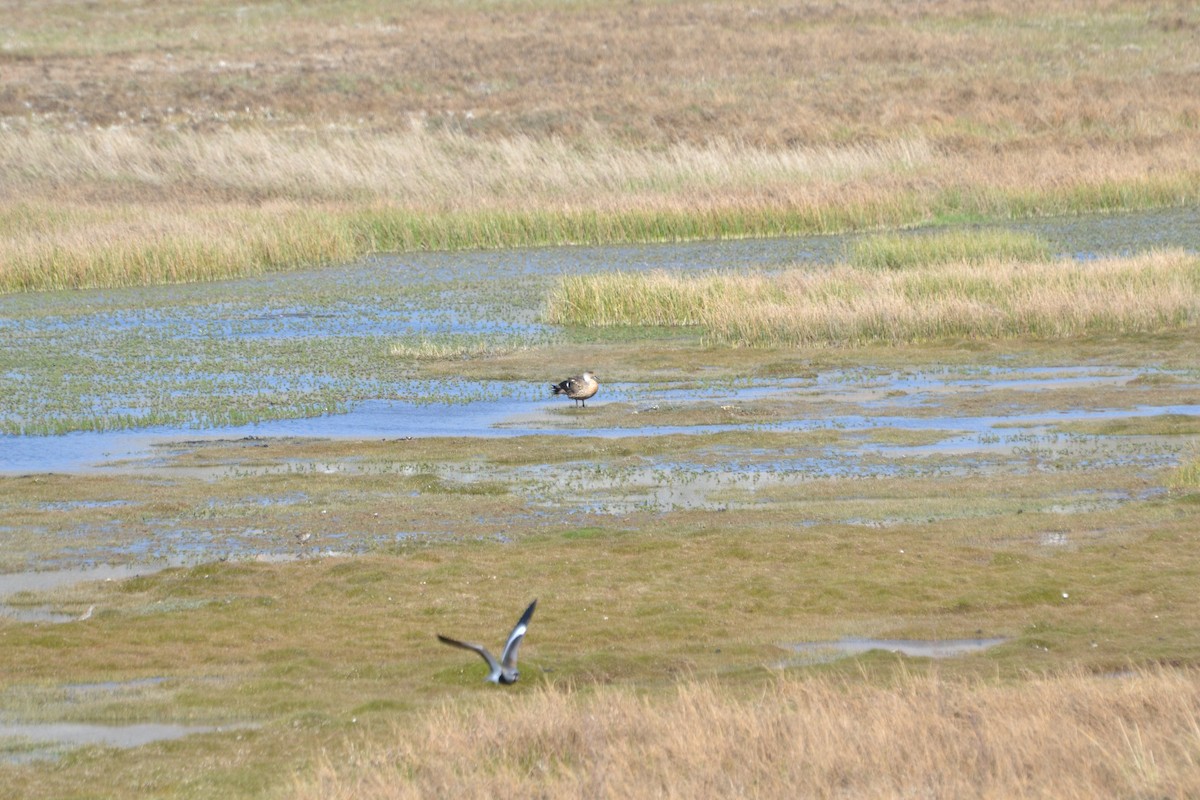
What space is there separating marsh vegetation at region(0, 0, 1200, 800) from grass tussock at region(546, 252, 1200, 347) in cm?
8

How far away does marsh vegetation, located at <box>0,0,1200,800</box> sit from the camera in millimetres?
6570

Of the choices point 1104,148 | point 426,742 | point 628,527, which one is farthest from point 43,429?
point 1104,148

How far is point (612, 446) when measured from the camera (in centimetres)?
1385

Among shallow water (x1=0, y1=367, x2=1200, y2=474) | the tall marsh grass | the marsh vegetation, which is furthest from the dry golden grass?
shallow water (x1=0, y1=367, x2=1200, y2=474)

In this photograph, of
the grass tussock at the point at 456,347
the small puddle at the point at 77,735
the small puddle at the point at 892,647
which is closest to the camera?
the small puddle at the point at 77,735

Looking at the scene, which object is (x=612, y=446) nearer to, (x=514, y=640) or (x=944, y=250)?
(x=514, y=640)

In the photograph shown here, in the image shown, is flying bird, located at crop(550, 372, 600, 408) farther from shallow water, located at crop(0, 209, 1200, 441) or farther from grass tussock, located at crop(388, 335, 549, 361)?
grass tussock, located at crop(388, 335, 549, 361)

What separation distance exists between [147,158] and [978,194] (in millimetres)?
19649

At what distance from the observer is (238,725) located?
715 centimetres

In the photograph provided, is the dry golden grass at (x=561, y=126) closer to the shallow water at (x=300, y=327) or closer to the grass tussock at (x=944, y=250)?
the shallow water at (x=300, y=327)

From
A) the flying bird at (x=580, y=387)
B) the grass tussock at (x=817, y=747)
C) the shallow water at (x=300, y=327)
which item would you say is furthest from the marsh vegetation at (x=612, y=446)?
the flying bird at (x=580, y=387)

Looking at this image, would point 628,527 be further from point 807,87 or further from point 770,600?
point 807,87

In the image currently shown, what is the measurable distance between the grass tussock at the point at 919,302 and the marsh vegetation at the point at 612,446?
0.26ft

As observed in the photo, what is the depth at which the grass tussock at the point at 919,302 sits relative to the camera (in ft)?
61.7
